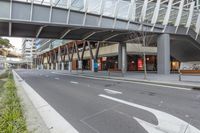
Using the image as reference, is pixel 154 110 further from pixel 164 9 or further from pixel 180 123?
pixel 164 9

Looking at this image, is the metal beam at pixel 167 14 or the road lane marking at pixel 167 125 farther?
the metal beam at pixel 167 14

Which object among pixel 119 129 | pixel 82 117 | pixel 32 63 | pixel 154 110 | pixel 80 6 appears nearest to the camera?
pixel 119 129

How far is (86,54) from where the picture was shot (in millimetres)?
60781

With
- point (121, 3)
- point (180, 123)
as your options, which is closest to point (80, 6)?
point (121, 3)

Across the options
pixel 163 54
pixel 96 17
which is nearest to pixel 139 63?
pixel 163 54

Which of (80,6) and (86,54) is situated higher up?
(80,6)

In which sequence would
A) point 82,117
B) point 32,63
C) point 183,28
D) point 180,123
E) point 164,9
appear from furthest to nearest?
point 32,63
point 183,28
point 164,9
point 82,117
point 180,123

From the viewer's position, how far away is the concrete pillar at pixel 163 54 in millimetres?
29062

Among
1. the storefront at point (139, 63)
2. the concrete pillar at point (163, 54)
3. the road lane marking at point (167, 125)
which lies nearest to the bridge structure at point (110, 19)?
the concrete pillar at point (163, 54)

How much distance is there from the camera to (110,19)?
26.5 metres

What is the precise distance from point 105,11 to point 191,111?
20658 mm

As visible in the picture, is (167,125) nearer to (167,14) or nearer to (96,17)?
(96,17)

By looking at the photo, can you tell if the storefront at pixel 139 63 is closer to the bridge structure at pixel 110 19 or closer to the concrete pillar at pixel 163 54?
the bridge structure at pixel 110 19

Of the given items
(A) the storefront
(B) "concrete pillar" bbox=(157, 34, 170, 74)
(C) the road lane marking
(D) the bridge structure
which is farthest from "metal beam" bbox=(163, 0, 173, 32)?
(C) the road lane marking
